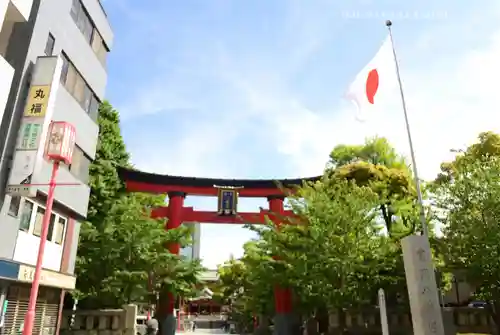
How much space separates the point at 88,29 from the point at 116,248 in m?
9.35

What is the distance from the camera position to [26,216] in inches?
513

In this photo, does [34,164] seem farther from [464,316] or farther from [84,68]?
[464,316]

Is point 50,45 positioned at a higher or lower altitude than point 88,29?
lower

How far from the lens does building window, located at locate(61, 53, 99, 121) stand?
14914 mm

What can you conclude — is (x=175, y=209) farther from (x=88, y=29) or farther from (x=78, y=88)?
(x=88, y=29)

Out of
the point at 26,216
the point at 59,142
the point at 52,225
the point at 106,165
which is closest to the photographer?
the point at 59,142

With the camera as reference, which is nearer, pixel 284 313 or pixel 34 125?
pixel 34 125

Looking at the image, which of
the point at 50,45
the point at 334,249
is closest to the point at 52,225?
the point at 50,45

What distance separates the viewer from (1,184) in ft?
36.9

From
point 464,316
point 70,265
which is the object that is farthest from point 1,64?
point 464,316

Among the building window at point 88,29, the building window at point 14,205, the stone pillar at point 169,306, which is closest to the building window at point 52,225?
the building window at point 14,205

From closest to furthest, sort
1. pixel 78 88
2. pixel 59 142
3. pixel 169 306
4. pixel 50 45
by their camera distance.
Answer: pixel 59 142 → pixel 50 45 → pixel 78 88 → pixel 169 306

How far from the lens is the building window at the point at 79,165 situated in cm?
1573

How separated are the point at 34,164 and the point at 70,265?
242 inches
